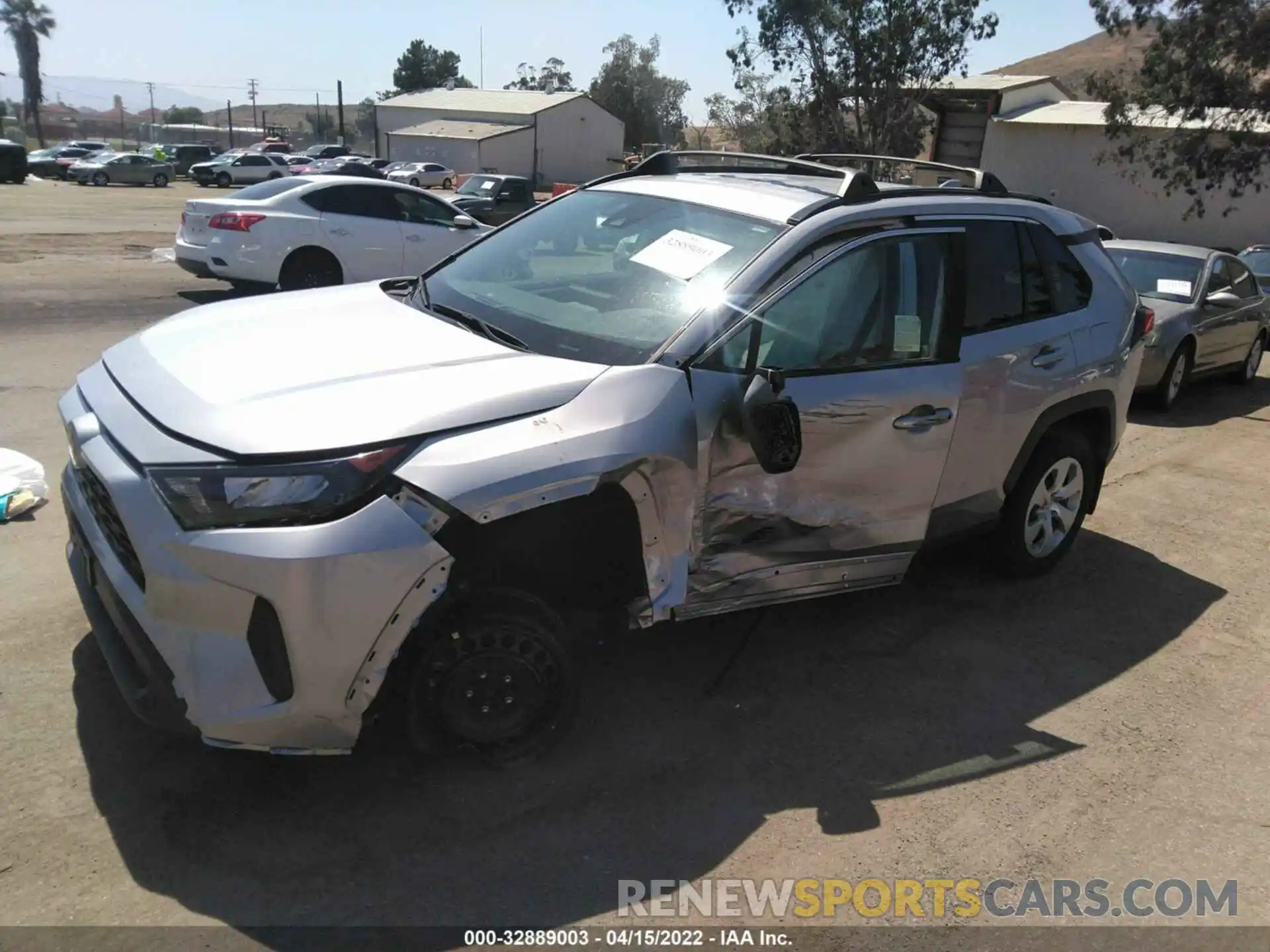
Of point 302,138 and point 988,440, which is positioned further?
point 302,138

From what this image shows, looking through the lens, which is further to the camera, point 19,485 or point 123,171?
point 123,171

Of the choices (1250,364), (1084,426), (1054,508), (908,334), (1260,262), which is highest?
(908,334)

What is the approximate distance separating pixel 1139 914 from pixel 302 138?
116m

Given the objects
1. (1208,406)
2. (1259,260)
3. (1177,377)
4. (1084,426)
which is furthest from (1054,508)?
(1259,260)

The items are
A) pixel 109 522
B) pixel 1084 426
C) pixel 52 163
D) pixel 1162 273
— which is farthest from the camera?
pixel 52 163

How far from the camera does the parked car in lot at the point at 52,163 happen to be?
4584 cm

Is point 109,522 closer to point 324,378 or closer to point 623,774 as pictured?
point 324,378

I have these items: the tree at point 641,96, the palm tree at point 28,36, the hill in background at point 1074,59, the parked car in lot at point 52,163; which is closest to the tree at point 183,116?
the palm tree at point 28,36

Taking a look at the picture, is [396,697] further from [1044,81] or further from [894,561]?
[1044,81]

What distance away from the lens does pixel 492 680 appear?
3.23 m

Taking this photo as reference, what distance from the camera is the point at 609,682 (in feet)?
13.2

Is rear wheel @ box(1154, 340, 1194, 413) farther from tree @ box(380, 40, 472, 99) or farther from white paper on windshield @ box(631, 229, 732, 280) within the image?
tree @ box(380, 40, 472, 99)

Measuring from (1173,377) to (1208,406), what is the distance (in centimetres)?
101

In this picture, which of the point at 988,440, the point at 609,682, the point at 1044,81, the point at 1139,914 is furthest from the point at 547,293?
the point at 1044,81
